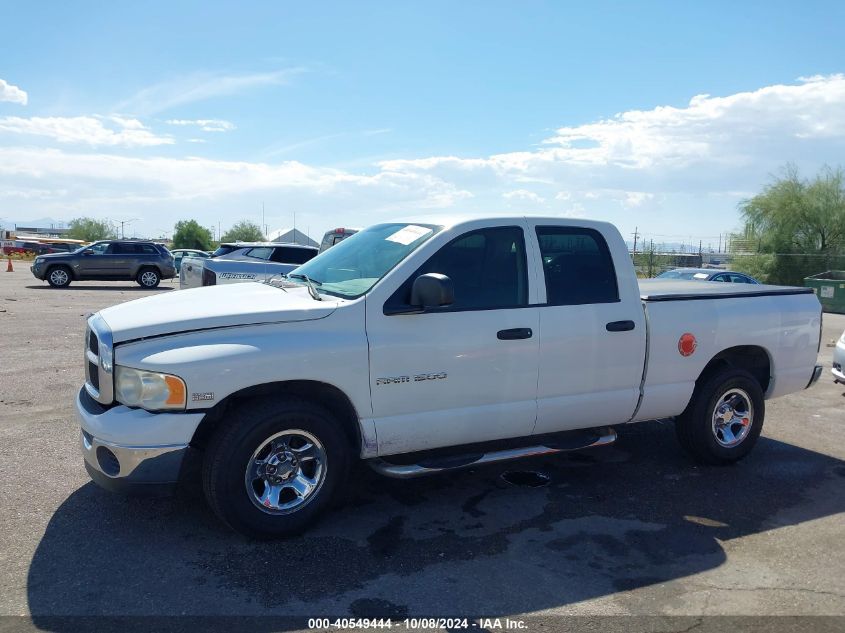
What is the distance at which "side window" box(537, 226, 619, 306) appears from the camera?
4996 millimetres

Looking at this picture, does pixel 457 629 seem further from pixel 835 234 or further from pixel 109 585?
pixel 835 234

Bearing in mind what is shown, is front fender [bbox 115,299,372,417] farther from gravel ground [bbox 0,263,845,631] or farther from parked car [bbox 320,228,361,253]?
parked car [bbox 320,228,361,253]

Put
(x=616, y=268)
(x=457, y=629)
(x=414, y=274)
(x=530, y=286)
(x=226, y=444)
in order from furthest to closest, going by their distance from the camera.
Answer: (x=616, y=268) → (x=530, y=286) → (x=414, y=274) → (x=226, y=444) → (x=457, y=629)

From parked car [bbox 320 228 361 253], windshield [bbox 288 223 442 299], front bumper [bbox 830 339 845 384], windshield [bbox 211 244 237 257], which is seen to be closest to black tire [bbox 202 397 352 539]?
windshield [bbox 288 223 442 299]

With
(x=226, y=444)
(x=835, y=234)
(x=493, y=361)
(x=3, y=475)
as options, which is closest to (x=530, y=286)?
(x=493, y=361)

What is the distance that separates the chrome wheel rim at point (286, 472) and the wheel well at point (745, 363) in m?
3.37

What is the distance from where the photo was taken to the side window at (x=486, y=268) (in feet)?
15.3

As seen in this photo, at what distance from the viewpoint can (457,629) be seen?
3.29m

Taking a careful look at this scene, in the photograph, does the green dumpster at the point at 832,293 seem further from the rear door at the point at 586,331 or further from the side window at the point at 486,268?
the side window at the point at 486,268

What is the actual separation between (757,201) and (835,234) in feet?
12.5

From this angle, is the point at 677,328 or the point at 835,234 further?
the point at 835,234

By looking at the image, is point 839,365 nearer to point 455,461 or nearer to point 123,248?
point 455,461

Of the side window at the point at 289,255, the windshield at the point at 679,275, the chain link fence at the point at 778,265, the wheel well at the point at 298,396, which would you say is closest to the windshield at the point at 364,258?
the wheel well at the point at 298,396

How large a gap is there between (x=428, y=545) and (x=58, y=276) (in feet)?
74.9
